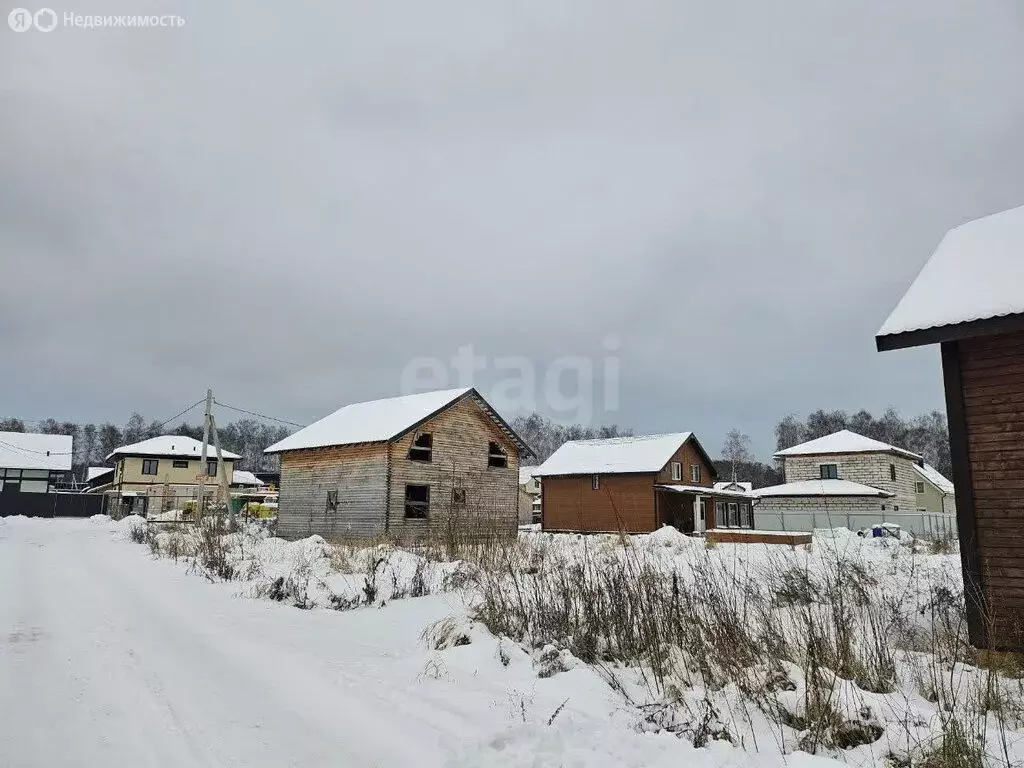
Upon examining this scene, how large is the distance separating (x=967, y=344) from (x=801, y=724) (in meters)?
6.11

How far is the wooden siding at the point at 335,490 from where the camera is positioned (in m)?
27.8

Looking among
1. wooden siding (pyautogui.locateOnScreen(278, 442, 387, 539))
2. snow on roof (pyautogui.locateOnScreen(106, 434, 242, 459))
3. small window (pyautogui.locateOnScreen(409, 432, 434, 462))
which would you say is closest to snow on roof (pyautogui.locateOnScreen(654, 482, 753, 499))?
small window (pyautogui.locateOnScreen(409, 432, 434, 462))

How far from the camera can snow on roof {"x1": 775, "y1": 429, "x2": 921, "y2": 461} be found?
143ft

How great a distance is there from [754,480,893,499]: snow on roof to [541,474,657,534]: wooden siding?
11.3 m

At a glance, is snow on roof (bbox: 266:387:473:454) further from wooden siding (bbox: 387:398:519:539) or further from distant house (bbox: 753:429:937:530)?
distant house (bbox: 753:429:937:530)

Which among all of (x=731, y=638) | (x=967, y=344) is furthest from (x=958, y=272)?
(x=731, y=638)

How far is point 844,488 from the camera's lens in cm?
4206

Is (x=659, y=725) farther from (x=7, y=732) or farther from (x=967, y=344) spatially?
(x=967, y=344)

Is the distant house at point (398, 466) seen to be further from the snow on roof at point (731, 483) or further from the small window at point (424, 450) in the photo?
the snow on roof at point (731, 483)

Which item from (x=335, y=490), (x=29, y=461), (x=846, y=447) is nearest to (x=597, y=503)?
(x=335, y=490)

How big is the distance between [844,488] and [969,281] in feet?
122

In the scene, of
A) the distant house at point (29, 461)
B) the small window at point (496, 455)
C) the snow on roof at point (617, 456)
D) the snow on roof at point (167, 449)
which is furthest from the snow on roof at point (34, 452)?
the small window at point (496, 455)

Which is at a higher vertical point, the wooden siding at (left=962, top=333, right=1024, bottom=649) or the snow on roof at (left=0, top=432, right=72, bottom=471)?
the snow on roof at (left=0, top=432, right=72, bottom=471)

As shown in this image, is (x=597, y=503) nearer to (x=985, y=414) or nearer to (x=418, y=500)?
(x=418, y=500)
